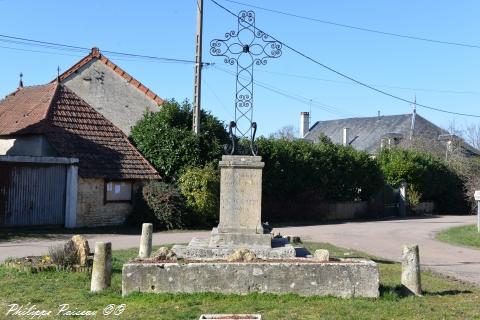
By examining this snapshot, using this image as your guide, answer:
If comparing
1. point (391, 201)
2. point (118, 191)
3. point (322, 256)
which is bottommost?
point (322, 256)

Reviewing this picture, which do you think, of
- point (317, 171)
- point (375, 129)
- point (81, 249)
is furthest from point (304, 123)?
point (81, 249)

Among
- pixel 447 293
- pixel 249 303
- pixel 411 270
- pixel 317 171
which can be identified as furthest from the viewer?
pixel 317 171

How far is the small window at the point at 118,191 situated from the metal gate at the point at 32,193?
69.3 inches

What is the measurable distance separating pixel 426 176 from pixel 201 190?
19110 mm

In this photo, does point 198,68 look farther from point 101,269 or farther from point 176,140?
point 101,269

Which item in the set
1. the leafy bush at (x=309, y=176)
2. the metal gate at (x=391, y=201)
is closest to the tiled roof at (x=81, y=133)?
the leafy bush at (x=309, y=176)

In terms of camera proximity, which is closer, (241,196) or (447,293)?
(447,293)

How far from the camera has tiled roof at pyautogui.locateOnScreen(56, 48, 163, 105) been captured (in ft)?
94.2

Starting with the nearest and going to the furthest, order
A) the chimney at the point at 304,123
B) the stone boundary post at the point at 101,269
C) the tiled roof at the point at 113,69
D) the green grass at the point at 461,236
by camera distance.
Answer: the stone boundary post at the point at 101,269
the green grass at the point at 461,236
the tiled roof at the point at 113,69
the chimney at the point at 304,123

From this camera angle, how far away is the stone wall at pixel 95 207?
880 inches

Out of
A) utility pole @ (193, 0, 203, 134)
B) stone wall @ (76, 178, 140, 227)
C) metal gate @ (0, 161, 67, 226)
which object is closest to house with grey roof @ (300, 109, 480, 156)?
utility pole @ (193, 0, 203, 134)

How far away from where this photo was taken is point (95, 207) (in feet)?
74.8

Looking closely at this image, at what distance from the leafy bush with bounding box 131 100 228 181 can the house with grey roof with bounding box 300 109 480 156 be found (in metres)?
25.0

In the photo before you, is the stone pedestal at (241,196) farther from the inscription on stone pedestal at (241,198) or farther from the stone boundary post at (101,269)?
the stone boundary post at (101,269)
